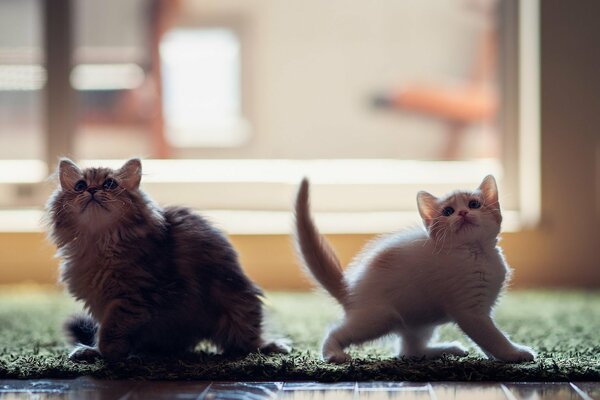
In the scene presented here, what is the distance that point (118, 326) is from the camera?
1.58m

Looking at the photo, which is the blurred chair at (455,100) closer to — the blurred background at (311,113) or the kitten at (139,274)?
the blurred background at (311,113)

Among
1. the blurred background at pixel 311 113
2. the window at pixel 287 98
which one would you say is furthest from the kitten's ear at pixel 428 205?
the window at pixel 287 98

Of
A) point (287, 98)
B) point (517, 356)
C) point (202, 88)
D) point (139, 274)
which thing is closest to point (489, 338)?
point (517, 356)

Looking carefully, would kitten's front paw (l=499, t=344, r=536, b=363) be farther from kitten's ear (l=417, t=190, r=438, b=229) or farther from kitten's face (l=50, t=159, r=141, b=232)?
kitten's face (l=50, t=159, r=141, b=232)

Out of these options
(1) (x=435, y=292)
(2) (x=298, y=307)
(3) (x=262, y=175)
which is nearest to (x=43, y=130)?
(3) (x=262, y=175)

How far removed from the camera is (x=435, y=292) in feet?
5.15

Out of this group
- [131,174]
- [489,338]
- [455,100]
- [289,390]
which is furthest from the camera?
[455,100]

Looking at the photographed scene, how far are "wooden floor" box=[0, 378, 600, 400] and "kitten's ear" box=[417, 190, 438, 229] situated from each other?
0.34 m

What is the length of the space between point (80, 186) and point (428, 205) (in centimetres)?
70

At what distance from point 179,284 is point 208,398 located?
341 mm

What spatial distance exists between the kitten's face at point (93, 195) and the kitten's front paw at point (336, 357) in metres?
0.50

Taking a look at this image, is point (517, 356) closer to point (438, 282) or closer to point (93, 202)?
point (438, 282)

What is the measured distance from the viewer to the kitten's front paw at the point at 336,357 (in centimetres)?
158

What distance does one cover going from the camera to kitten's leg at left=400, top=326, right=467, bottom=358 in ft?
5.44
